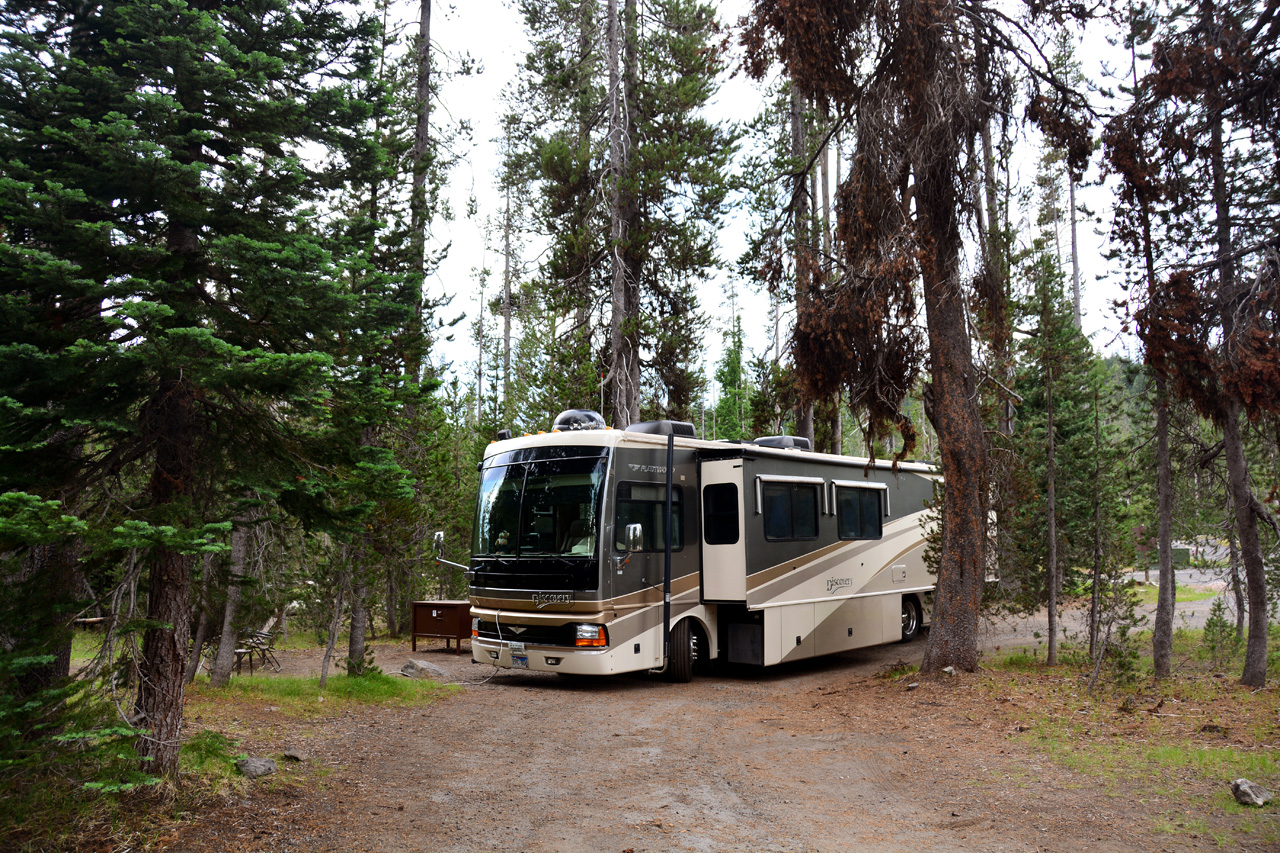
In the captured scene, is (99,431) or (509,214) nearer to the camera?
(99,431)

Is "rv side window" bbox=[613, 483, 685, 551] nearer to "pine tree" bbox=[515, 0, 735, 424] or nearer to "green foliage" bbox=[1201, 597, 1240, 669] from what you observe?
"pine tree" bbox=[515, 0, 735, 424]

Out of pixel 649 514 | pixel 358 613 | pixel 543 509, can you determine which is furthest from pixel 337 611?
pixel 649 514

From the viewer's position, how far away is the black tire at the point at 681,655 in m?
12.1

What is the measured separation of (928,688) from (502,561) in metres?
5.61

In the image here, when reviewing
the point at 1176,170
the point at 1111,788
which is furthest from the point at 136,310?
the point at 1176,170

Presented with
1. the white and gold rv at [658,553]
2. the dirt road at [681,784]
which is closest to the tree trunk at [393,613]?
the white and gold rv at [658,553]

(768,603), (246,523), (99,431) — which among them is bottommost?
(768,603)

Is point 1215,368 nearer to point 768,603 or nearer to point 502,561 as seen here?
point 768,603

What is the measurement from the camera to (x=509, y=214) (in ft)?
136

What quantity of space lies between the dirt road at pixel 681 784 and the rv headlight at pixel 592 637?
721 mm

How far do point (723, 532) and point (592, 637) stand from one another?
8.64ft

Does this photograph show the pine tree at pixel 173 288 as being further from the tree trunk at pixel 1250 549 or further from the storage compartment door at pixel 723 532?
the tree trunk at pixel 1250 549

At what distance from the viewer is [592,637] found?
10883 mm

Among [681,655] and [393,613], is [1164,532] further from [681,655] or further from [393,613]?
[393,613]
